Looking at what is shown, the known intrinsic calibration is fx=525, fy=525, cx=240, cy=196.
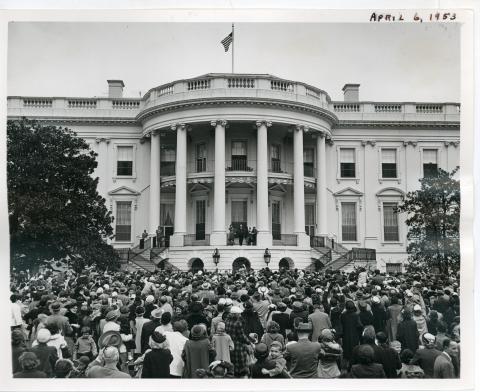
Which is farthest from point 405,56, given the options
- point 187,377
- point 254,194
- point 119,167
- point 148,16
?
point 119,167

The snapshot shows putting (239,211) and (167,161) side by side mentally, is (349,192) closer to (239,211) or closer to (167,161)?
(239,211)

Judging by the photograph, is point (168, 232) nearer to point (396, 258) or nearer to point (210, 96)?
point (210, 96)

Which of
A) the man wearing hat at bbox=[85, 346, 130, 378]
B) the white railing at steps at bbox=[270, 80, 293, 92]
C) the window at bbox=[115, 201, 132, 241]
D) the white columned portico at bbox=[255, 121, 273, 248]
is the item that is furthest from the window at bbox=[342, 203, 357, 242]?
the man wearing hat at bbox=[85, 346, 130, 378]

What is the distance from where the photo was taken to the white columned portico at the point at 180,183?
2502cm

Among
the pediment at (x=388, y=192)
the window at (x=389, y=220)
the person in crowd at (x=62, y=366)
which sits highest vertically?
the pediment at (x=388, y=192)

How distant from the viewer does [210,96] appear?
24.3m

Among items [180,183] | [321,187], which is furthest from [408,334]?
[321,187]

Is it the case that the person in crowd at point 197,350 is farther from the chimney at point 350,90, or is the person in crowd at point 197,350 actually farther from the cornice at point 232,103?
the cornice at point 232,103

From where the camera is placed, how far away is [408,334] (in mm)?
8523

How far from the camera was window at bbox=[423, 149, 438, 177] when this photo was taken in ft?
42.8

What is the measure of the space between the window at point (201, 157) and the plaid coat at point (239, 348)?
1913 centimetres

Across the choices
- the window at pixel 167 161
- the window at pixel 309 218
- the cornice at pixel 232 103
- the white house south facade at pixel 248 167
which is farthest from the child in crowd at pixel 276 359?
the window at pixel 167 161

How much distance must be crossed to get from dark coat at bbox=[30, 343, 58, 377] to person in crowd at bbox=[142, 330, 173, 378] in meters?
1.27

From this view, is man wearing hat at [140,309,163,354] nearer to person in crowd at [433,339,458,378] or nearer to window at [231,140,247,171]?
person in crowd at [433,339,458,378]
